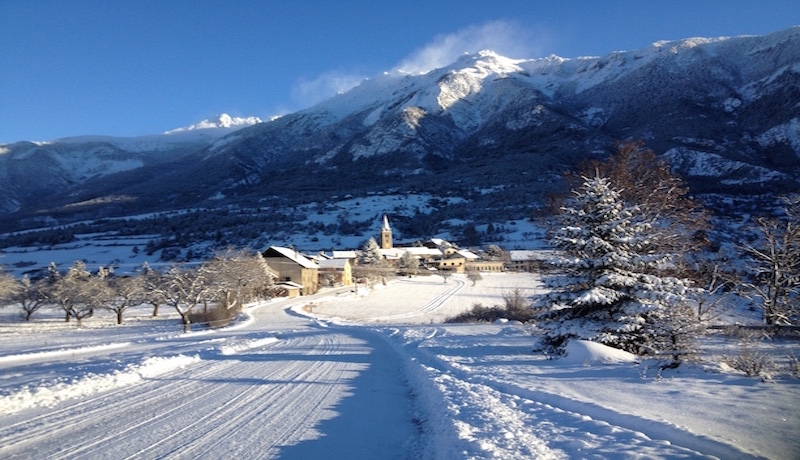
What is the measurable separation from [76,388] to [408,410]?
6.41m

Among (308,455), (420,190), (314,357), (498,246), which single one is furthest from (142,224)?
(308,455)

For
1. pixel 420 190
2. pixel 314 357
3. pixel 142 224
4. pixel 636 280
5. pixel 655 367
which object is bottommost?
pixel 314 357

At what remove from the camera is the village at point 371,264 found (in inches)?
2625

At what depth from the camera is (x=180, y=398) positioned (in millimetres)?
7750

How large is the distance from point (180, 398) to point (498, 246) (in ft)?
295

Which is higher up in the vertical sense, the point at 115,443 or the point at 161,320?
the point at 115,443

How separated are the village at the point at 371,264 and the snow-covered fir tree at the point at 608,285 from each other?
51432 millimetres

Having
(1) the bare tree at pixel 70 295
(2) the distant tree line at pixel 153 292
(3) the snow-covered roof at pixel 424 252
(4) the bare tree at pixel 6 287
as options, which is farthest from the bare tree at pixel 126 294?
(3) the snow-covered roof at pixel 424 252

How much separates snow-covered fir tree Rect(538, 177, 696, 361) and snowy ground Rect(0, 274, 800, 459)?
3.62 feet

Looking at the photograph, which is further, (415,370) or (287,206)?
(287,206)

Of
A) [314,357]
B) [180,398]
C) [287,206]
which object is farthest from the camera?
[287,206]

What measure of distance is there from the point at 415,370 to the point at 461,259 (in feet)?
259

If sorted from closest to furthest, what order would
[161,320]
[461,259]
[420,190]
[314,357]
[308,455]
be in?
[308,455], [314,357], [161,320], [461,259], [420,190]

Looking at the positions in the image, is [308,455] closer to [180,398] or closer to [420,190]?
[180,398]
